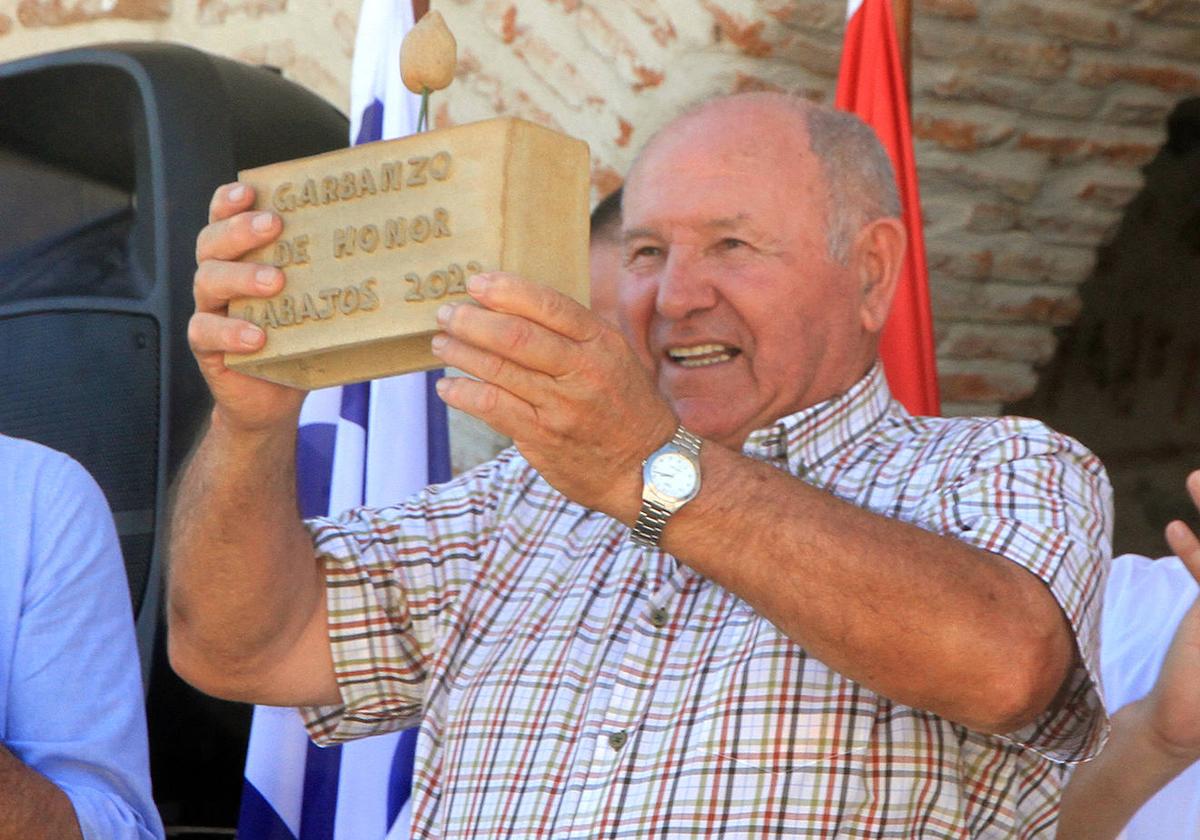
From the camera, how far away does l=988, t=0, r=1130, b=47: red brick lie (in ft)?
9.29

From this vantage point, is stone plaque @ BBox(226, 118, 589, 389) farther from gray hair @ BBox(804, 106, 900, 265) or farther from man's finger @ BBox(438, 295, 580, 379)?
gray hair @ BBox(804, 106, 900, 265)

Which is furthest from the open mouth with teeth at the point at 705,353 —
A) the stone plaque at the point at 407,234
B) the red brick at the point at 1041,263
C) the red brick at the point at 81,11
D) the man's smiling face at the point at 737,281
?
the red brick at the point at 81,11

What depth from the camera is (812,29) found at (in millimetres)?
2793

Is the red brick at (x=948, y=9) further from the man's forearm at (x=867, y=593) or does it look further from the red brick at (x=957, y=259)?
the man's forearm at (x=867, y=593)

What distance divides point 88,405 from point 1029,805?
141 cm

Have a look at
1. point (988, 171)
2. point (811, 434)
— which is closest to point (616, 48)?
point (988, 171)

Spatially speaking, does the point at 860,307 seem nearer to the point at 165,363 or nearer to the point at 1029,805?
the point at 1029,805

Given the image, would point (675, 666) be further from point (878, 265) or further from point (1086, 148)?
point (1086, 148)

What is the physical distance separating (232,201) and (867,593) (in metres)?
0.63

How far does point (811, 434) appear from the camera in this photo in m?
1.86

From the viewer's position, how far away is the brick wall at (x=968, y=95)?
110 inches

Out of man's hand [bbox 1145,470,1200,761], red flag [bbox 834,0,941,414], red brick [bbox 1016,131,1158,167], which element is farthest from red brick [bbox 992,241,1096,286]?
man's hand [bbox 1145,470,1200,761]

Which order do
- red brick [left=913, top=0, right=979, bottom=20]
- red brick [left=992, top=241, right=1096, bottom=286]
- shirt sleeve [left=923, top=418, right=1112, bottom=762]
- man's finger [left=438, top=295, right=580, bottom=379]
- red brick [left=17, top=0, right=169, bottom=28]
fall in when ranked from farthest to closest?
red brick [left=17, top=0, right=169, bottom=28] → red brick [left=992, top=241, right=1096, bottom=286] → red brick [left=913, top=0, right=979, bottom=20] → shirt sleeve [left=923, top=418, right=1112, bottom=762] → man's finger [left=438, top=295, right=580, bottom=379]

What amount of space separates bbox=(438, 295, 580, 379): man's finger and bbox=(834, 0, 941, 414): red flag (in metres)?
1.24
